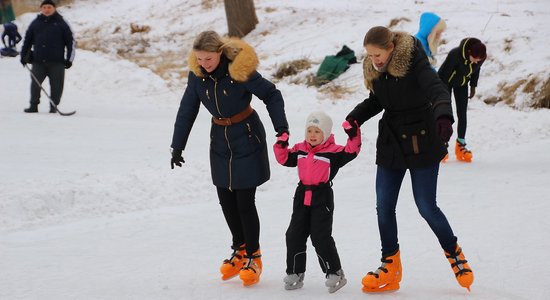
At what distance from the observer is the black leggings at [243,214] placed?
15.9ft

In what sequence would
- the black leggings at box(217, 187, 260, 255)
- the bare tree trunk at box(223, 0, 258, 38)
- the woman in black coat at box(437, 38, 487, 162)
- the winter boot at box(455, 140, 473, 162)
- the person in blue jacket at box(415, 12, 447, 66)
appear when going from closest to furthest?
the black leggings at box(217, 187, 260, 255)
the woman in black coat at box(437, 38, 487, 162)
the person in blue jacket at box(415, 12, 447, 66)
the winter boot at box(455, 140, 473, 162)
the bare tree trunk at box(223, 0, 258, 38)

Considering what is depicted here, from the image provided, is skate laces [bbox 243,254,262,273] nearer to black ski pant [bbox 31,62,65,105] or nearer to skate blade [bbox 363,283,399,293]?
skate blade [bbox 363,283,399,293]

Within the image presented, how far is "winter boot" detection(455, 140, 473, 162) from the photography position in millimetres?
8914

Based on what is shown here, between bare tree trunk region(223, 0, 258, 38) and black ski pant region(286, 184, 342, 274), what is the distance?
13.3m

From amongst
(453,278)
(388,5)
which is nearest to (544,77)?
(388,5)

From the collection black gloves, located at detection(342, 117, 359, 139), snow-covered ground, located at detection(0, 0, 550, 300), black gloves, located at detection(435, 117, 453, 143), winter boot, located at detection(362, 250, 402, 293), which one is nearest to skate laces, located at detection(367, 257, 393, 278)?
winter boot, located at detection(362, 250, 402, 293)

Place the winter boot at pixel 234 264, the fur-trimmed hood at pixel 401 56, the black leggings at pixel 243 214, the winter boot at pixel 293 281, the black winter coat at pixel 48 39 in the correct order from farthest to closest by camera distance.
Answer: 1. the black winter coat at pixel 48 39
2. the winter boot at pixel 234 264
3. the black leggings at pixel 243 214
4. the winter boot at pixel 293 281
5. the fur-trimmed hood at pixel 401 56

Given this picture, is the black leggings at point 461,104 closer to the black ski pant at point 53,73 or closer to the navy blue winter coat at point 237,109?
the navy blue winter coat at point 237,109

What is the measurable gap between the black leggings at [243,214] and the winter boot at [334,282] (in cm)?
55

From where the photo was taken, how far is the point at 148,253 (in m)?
5.68

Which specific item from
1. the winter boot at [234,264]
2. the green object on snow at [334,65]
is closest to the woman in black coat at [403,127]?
the winter boot at [234,264]

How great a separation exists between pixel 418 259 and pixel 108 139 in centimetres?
527

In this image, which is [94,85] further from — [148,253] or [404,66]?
[404,66]

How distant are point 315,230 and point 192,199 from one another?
2.97m
